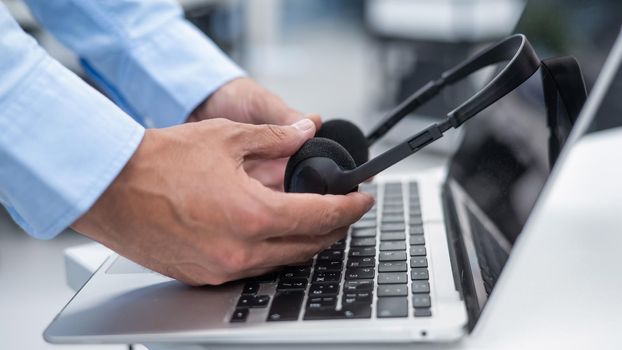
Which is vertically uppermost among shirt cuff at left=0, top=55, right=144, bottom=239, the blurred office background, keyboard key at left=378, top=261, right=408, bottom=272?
shirt cuff at left=0, top=55, right=144, bottom=239

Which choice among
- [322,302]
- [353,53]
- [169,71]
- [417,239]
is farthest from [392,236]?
[353,53]

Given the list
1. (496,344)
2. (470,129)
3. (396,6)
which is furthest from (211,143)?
(396,6)

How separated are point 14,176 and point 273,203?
5.3 inches

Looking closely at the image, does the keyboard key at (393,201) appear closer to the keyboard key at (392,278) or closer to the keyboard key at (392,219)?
the keyboard key at (392,219)

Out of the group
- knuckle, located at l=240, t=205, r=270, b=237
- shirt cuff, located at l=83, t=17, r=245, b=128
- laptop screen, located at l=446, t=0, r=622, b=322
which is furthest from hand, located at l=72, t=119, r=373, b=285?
shirt cuff, located at l=83, t=17, r=245, b=128

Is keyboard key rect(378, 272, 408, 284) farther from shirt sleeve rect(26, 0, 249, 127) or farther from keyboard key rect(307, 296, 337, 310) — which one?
shirt sleeve rect(26, 0, 249, 127)

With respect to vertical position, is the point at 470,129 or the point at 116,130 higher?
the point at 116,130

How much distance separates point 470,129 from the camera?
61cm

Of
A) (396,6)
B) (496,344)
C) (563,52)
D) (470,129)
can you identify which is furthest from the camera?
(396,6)

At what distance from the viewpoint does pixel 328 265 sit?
421 millimetres

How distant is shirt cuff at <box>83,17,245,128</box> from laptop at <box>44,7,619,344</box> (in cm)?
19

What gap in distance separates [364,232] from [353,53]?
129 inches

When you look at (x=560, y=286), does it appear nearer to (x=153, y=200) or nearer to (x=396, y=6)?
(x=153, y=200)

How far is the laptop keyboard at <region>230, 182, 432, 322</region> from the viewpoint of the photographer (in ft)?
1.15
